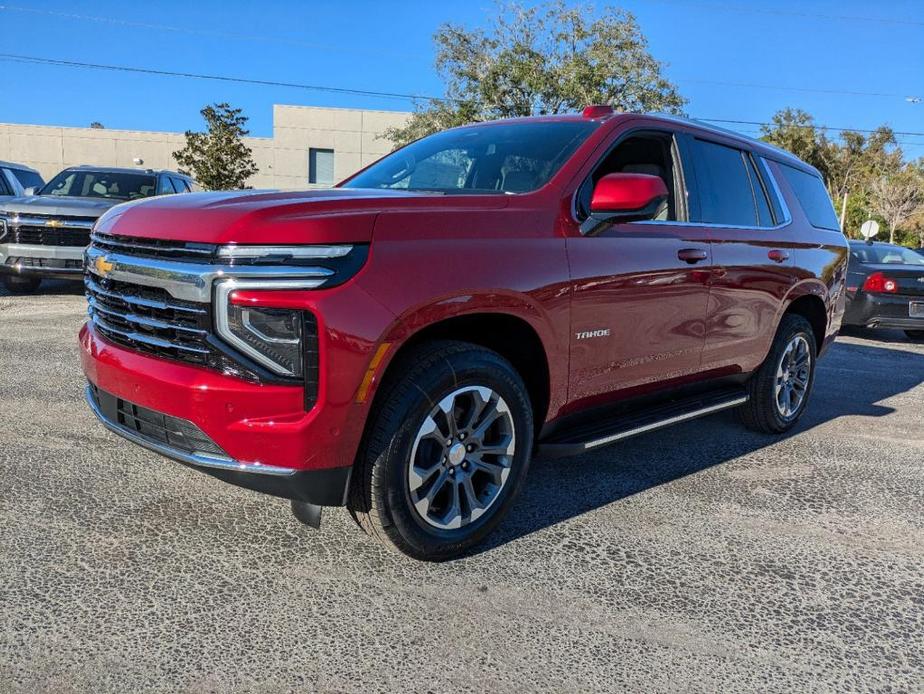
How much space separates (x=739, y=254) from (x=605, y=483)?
1573 mm

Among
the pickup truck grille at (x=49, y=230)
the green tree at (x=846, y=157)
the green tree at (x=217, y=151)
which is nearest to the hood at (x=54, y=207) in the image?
the pickup truck grille at (x=49, y=230)

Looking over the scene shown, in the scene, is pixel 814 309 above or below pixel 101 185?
below

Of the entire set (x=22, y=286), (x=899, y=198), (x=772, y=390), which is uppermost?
(x=899, y=198)

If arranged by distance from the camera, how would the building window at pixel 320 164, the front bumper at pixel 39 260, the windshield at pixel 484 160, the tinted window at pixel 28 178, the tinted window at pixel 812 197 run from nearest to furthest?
the windshield at pixel 484 160 < the tinted window at pixel 812 197 < the front bumper at pixel 39 260 < the tinted window at pixel 28 178 < the building window at pixel 320 164

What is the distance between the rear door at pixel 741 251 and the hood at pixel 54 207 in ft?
26.4

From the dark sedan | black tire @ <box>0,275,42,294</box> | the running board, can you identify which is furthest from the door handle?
black tire @ <box>0,275,42,294</box>

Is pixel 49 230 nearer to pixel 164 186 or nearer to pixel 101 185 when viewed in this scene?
pixel 101 185

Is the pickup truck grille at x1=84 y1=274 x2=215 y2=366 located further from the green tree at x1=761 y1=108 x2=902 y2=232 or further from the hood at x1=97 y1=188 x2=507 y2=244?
the green tree at x1=761 y1=108 x2=902 y2=232

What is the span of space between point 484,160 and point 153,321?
1.91m

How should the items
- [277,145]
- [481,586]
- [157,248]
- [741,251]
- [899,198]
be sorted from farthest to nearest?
[899,198], [277,145], [741,251], [481,586], [157,248]

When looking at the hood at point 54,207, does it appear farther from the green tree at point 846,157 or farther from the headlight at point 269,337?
the green tree at point 846,157

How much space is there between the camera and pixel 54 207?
958cm

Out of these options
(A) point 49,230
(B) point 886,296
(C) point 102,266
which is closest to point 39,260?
(A) point 49,230

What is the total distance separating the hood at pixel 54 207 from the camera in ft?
31.3
